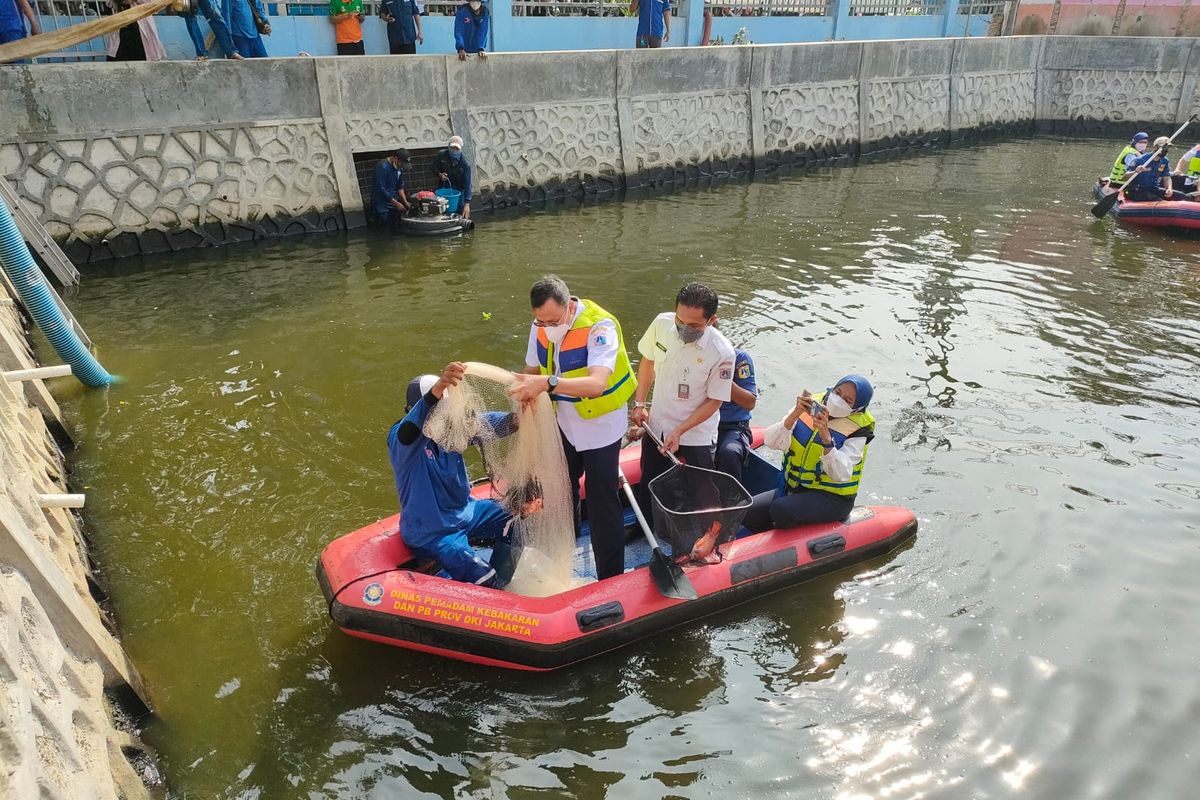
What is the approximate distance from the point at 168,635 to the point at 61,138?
8.79 m

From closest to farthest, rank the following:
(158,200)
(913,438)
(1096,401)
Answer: (913,438) < (1096,401) < (158,200)

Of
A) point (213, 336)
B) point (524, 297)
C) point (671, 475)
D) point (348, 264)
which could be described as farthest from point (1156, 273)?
point (213, 336)

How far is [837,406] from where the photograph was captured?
543 cm

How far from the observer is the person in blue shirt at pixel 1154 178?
14281mm

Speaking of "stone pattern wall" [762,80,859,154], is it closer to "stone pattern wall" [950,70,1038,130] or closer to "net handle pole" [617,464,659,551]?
"stone pattern wall" [950,70,1038,130]

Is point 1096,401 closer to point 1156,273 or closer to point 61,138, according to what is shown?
point 1156,273

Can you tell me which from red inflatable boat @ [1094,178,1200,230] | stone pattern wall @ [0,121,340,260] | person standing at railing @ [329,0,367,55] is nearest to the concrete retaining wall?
stone pattern wall @ [0,121,340,260]

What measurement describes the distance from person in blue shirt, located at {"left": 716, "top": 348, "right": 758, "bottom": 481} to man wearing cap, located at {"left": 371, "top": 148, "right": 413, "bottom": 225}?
8936 millimetres

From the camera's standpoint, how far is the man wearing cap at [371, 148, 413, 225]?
1311 centimetres

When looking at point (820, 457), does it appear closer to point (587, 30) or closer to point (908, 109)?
point (587, 30)

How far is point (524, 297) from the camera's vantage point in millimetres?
10805

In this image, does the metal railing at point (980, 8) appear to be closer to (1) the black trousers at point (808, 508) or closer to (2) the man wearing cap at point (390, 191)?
(2) the man wearing cap at point (390, 191)

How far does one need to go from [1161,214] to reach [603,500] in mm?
13094

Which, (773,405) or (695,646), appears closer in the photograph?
(695,646)
